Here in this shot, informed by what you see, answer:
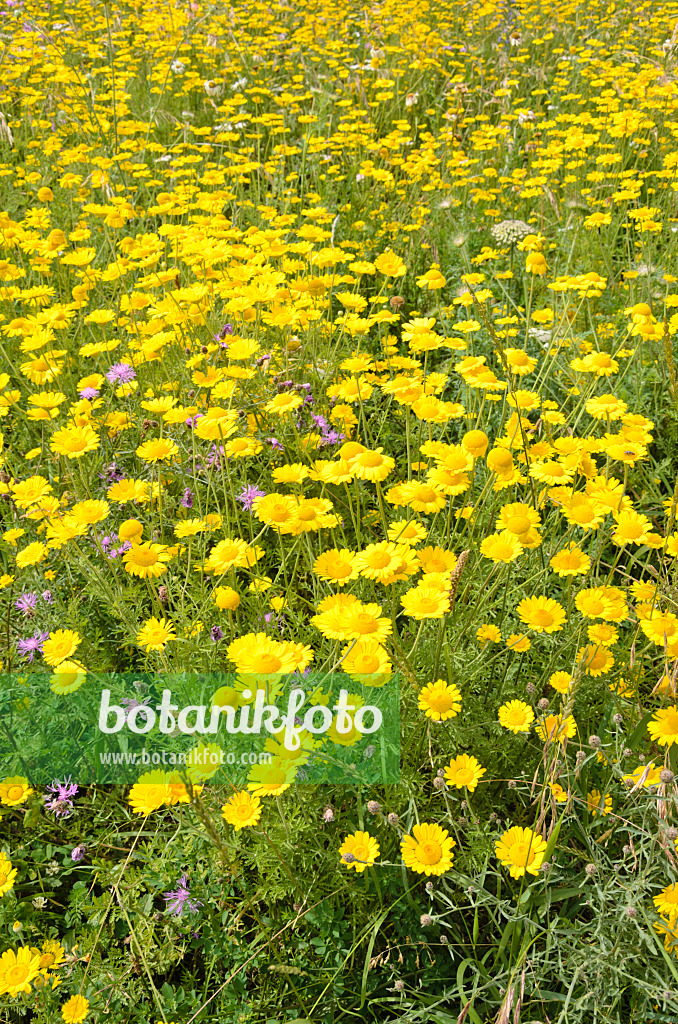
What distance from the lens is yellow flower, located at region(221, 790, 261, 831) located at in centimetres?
136

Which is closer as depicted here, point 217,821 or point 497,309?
point 217,821

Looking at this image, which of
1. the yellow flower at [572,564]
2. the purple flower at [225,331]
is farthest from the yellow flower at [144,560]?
the purple flower at [225,331]

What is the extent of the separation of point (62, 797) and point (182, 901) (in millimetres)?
435

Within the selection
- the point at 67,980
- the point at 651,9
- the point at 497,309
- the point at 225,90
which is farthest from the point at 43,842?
the point at 651,9

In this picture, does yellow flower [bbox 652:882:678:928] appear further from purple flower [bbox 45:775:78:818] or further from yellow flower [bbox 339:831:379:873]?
purple flower [bbox 45:775:78:818]

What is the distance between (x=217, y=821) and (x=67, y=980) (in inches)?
18.0

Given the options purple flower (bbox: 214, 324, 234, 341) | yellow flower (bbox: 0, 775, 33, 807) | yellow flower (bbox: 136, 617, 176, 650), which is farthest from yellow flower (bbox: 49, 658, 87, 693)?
purple flower (bbox: 214, 324, 234, 341)

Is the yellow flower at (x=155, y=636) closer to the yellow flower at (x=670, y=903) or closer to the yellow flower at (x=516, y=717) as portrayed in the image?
the yellow flower at (x=516, y=717)

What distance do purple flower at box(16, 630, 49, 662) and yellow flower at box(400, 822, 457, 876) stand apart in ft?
3.90

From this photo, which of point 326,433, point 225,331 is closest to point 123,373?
point 225,331

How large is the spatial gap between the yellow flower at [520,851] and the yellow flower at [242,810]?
467 mm

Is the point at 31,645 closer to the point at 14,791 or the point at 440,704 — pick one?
the point at 14,791

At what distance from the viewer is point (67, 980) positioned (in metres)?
1.50

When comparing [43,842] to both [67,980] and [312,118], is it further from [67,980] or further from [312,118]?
[312,118]
